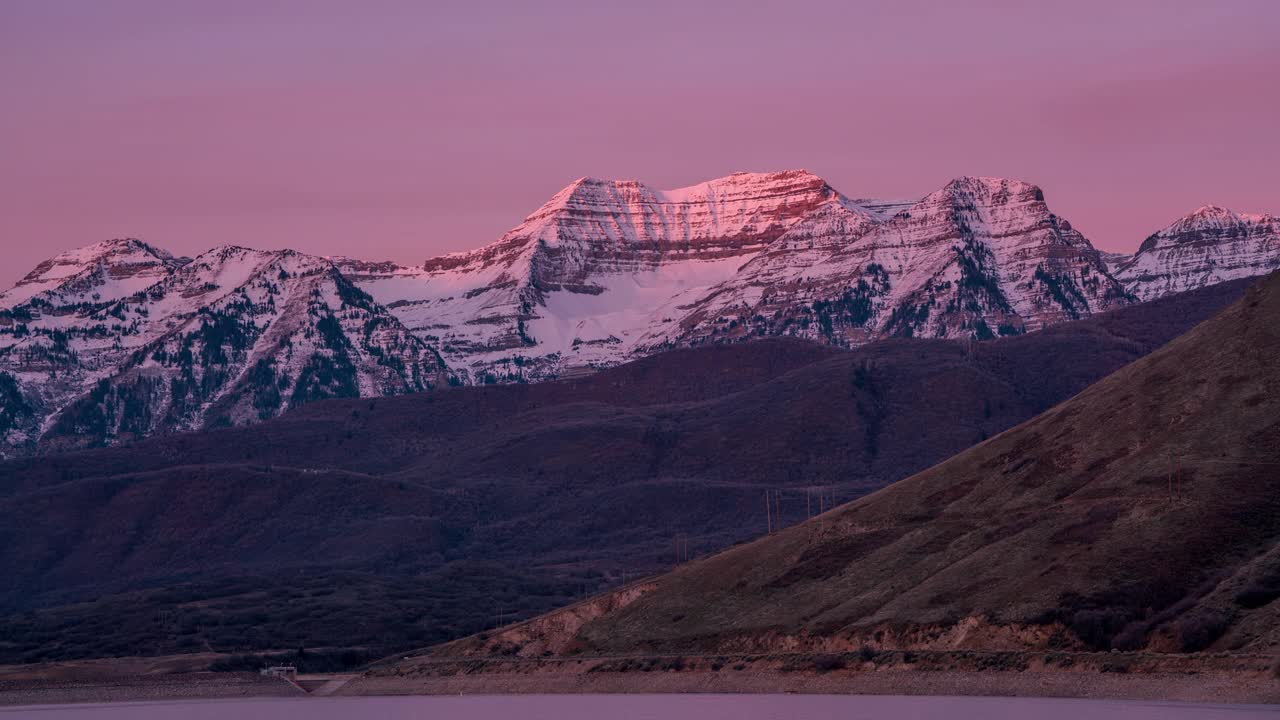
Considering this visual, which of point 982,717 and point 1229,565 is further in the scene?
point 1229,565

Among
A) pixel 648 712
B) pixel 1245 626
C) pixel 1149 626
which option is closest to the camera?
pixel 1245 626

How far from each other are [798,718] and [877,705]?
12769 millimetres

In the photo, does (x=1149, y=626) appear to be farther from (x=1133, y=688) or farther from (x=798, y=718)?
(x=798, y=718)

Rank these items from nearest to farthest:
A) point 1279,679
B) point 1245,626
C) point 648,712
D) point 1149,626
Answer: point 1279,679, point 1245,626, point 1149,626, point 648,712

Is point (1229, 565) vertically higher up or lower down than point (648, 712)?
higher up

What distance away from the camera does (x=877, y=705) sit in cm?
18862

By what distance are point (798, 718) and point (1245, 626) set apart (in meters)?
40.4

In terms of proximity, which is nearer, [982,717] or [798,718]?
[982,717]

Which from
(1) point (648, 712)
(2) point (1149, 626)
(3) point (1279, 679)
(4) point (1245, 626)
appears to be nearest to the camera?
(3) point (1279, 679)

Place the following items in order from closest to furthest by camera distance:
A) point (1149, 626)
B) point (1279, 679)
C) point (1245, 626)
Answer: point (1279, 679) → point (1245, 626) → point (1149, 626)

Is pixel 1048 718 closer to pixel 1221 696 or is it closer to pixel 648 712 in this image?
pixel 1221 696

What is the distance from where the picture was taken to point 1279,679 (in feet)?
515

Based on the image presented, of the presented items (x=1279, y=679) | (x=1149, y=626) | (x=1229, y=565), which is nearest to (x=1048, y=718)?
(x=1279, y=679)

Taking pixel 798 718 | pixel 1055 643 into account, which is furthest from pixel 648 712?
pixel 1055 643
